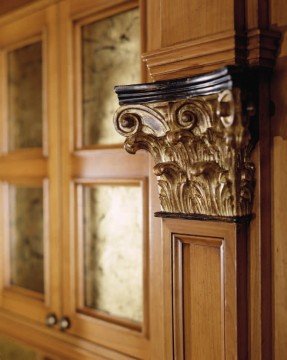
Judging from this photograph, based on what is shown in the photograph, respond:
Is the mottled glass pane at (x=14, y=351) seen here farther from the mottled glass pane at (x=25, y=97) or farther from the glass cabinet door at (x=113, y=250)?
the mottled glass pane at (x=25, y=97)

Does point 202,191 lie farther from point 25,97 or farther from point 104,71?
point 25,97

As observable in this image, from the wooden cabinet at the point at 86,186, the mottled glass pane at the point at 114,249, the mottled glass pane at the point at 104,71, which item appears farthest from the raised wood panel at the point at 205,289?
the mottled glass pane at the point at 104,71

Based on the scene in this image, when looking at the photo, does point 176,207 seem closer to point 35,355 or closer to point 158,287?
point 158,287

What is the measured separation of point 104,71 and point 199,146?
0.60 meters

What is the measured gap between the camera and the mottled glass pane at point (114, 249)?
1354 mm

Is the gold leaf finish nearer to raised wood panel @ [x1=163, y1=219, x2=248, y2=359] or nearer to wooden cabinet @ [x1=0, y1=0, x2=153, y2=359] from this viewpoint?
raised wood panel @ [x1=163, y1=219, x2=248, y2=359]

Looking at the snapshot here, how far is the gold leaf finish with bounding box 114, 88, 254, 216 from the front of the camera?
0.81m

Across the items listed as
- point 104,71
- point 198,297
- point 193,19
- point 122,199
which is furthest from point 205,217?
point 104,71

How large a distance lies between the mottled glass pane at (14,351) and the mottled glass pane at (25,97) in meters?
0.63

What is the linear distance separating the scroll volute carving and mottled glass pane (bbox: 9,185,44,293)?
759 mm

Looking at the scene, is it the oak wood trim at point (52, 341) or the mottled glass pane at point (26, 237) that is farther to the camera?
the mottled glass pane at point (26, 237)

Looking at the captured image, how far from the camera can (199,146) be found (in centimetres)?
92

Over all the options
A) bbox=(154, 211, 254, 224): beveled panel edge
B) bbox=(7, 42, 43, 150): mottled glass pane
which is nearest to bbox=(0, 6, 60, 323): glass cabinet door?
bbox=(7, 42, 43, 150): mottled glass pane

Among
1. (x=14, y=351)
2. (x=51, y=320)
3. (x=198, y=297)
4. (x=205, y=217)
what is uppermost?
(x=205, y=217)
